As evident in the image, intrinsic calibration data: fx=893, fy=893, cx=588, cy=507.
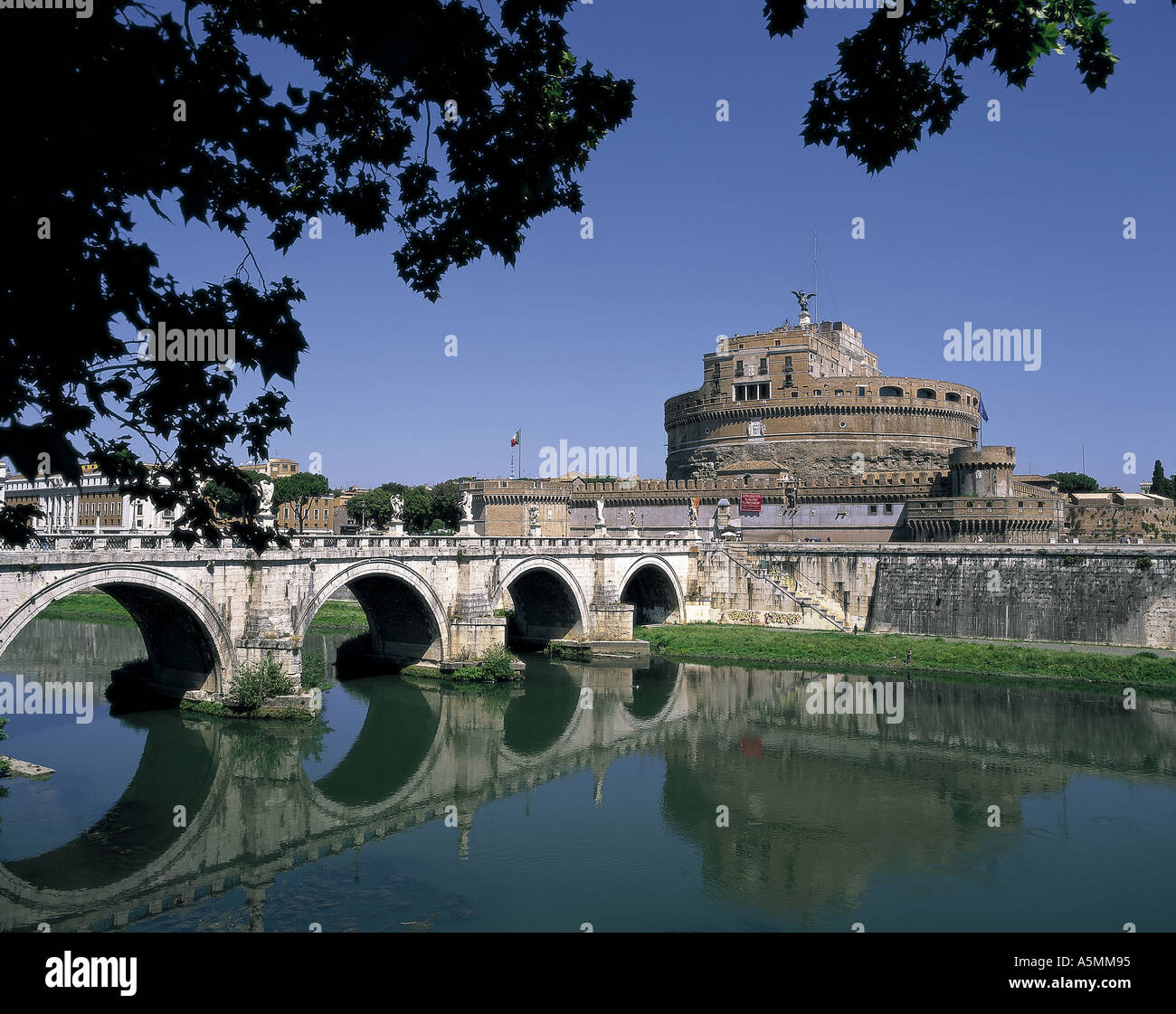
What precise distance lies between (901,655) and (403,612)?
20768 mm

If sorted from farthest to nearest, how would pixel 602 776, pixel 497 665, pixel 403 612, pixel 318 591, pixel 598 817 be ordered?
pixel 403 612 < pixel 497 665 < pixel 318 591 < pixel 602 776 < pixel 598 817

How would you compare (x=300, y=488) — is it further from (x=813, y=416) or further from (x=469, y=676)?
(x=469, y=676)

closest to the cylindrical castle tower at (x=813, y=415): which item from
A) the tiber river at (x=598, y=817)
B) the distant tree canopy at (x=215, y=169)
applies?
the tiber river at (x=598, y=817)

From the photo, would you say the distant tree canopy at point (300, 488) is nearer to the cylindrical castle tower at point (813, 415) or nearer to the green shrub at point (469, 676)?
the cylindrical castle tower at point (813, 415)

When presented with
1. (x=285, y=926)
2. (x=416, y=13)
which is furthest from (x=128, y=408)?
(x=285, y=926)

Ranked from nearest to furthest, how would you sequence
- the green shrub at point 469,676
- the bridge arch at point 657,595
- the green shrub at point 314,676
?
the green shrub at point 314,676 → the green shrub at point 469,676 → the bridge arch at point 657,595

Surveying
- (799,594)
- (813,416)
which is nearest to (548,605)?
(799,594)

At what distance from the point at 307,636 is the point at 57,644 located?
10918 millimetres

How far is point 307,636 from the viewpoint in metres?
44.8

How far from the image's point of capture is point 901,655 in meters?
37.7

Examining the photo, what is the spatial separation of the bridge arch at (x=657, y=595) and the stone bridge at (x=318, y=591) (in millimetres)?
2085

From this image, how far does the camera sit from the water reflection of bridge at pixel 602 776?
16.3 metres

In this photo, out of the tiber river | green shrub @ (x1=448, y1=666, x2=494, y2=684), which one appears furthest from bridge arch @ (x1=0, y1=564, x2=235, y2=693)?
green shrub @ (x1=448, y1=666, x2=494, y2=684)
